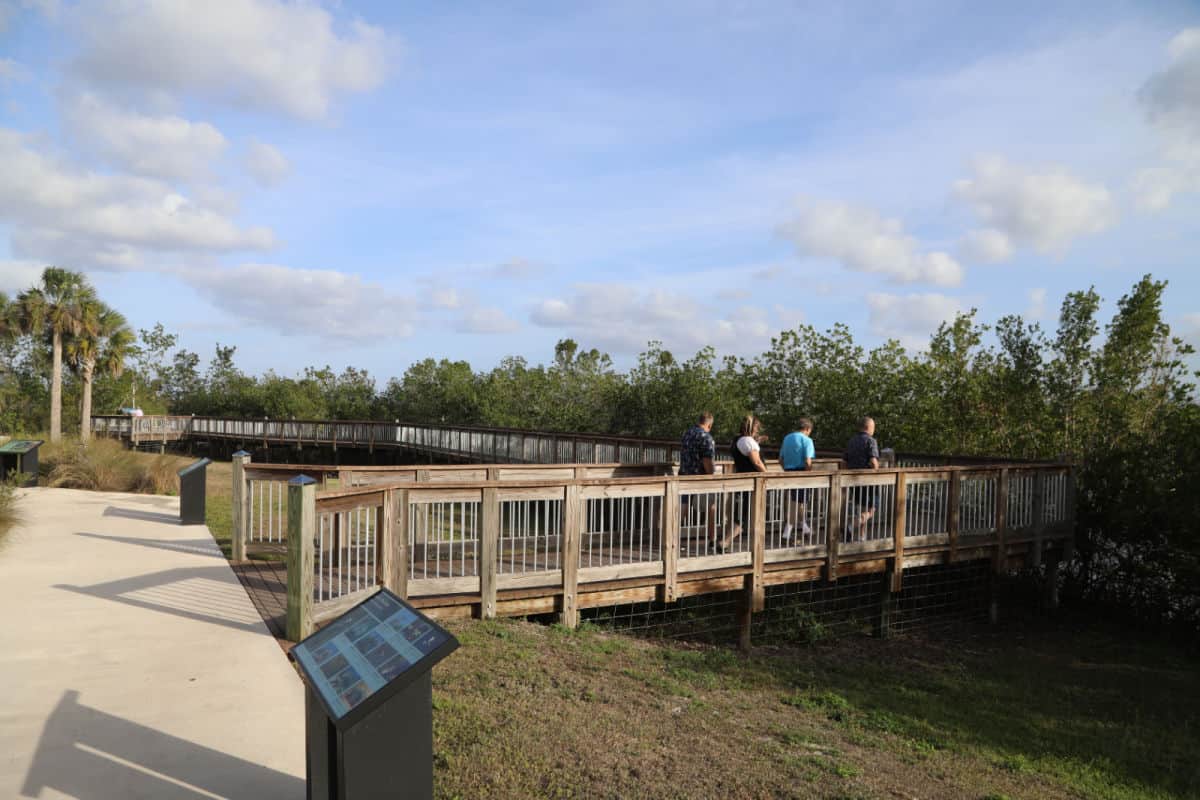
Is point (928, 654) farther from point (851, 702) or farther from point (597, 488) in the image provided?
point (597, 488)

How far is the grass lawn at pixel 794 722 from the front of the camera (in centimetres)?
480

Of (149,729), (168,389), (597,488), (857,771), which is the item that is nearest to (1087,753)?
(857,771)

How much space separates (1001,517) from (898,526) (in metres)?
2.51

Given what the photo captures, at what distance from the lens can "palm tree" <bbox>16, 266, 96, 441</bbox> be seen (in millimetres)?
34312

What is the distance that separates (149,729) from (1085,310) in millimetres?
17512

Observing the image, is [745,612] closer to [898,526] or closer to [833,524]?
[833,524]

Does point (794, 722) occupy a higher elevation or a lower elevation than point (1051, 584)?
higher

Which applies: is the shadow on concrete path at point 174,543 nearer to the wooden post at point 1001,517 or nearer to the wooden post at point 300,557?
the wooden post at point 300,557

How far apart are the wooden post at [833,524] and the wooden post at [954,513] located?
2.36 metres

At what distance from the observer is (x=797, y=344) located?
2344 centimetres

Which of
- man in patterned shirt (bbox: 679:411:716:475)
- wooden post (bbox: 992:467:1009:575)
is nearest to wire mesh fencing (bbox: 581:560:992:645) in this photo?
wooden post (bbox: 992:467:1009:575)

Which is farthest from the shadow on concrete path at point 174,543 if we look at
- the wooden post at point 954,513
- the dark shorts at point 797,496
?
the wooden post at point 954,513

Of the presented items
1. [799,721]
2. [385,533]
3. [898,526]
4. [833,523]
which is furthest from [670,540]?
[898,526]

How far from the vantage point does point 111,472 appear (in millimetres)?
18688
